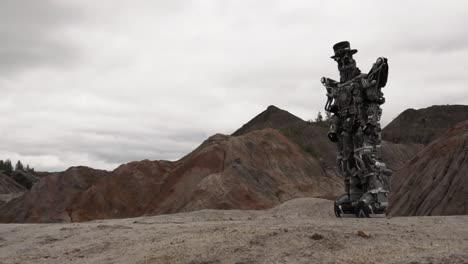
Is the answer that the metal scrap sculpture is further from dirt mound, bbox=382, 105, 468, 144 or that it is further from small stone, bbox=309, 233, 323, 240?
dirt mound, bbox=382, 105, 468, 144

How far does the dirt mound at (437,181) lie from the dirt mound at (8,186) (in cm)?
6674

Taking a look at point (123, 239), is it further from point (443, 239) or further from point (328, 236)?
point (443, 239)

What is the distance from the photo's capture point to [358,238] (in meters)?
11.0

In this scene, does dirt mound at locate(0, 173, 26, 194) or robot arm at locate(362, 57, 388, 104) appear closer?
robot arm at locate(362, 57, 388, 104)

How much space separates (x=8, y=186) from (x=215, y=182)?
56.0 metres

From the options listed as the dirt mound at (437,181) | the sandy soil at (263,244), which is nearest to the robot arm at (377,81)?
the sandy soil at (263,244)

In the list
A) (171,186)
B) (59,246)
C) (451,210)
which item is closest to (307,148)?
(171,186)

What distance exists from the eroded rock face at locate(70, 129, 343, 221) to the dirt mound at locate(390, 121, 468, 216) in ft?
35.2

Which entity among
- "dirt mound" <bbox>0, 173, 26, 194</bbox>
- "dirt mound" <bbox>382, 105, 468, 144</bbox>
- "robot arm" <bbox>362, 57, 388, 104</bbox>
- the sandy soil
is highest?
"dirt mound" <bbox>382, 105, 468, 144</bbox>

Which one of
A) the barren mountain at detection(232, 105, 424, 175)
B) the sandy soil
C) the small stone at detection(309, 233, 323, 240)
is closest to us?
the sandy soil

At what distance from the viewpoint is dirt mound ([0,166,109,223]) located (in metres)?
51.8

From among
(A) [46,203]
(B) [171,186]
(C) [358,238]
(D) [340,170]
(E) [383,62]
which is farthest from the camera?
(A) [46,203]

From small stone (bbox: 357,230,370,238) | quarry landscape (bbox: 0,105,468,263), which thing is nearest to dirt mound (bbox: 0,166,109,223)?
quarry landscape (bbox: 0,105,468,263)

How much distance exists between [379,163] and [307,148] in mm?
41733
